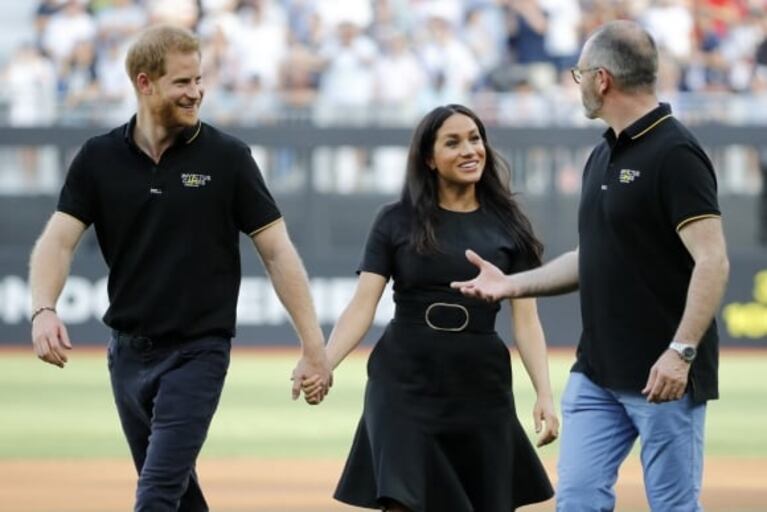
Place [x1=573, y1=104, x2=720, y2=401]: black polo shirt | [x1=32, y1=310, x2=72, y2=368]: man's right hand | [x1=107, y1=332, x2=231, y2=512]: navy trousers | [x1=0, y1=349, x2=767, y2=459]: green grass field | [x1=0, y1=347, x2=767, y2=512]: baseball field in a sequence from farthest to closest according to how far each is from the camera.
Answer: [x1=0, y1=349, x2=767, y2=459]: green grass field, [x1=0, y1=347, x2=767, y2=512]: baseball field, [x1=32, y1=310, x2=72, y2=368]: man's right hand, [x1=107, y1=332, x2=231, y2=512]: navy trousers, [x1=573, y1=104, x2=720, y2=401]: black polo shirt

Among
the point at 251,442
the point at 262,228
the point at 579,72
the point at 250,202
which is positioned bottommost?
the point at 251,442

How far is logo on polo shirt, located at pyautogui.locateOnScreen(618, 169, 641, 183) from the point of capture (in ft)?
20.9

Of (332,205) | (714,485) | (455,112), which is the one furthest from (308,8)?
(455,112)

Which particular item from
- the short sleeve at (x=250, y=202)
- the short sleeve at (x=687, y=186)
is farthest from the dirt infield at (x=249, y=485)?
the short sleeve at (x=687, y=186)

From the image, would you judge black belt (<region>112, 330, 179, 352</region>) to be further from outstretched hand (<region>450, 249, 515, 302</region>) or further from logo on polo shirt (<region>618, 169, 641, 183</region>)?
logo on polo shirt (<region>618, 169, 641, 183</region>)

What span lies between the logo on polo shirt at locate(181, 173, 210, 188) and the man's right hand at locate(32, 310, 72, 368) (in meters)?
0.72

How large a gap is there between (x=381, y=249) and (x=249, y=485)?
4.44 m

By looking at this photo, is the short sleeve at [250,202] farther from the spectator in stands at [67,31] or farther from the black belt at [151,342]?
the spectator in stands at [67,31]

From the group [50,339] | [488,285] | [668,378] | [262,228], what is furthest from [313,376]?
[668,378]

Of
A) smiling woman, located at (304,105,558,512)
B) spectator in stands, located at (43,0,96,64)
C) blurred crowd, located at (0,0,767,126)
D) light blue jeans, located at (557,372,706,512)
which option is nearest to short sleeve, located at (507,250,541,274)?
smiling woman, located at (304,105,558,512)

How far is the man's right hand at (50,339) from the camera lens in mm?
6859

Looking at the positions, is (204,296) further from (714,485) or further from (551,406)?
(714,485)

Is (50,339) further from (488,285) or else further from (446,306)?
(488,285)

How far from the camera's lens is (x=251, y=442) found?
45.4ft
